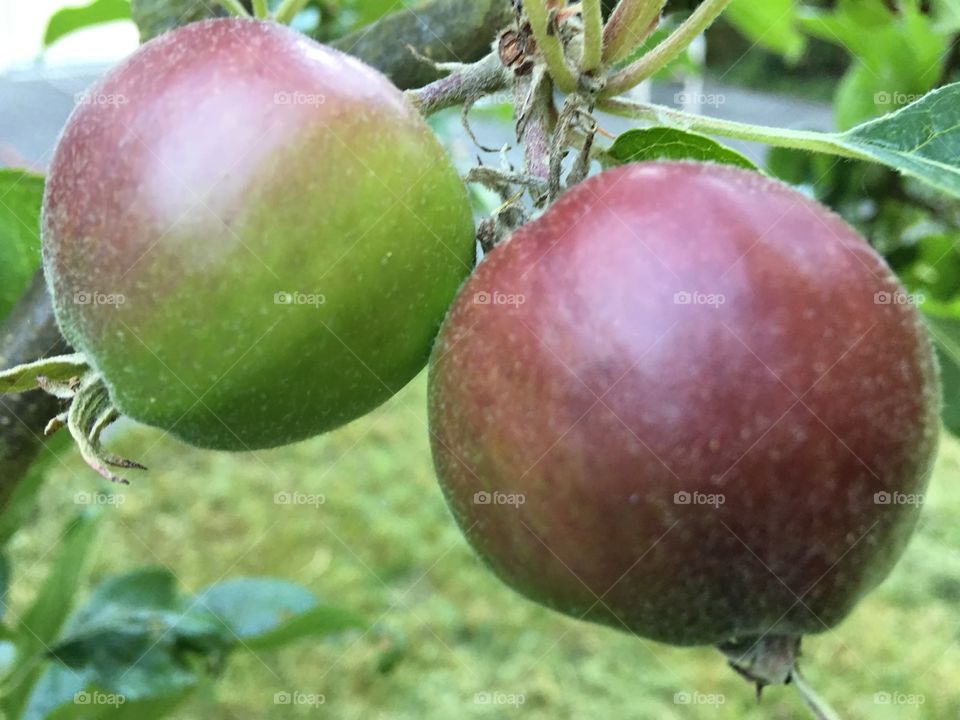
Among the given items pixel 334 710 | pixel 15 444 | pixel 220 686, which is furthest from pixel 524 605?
pixel 15 444

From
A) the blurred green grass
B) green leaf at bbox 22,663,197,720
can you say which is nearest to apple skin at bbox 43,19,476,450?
green leaf at bbox 22,663,197,720

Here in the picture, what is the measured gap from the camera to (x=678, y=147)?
55cm

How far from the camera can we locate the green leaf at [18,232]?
0.76m

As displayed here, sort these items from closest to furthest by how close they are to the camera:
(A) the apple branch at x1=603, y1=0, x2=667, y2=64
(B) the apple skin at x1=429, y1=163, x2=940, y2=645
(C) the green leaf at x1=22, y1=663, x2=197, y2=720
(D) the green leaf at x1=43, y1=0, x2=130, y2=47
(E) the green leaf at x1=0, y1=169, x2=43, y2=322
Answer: (B) the apple skin at x1=429, y1=163, x2=940, y2=645, (A) the apple branch at x1=603, y1=0, x2=667, y2=64, (E) the green leaf at x1=0, y1=169, x2=43, y2=322, (C) the green leaf at x1=22, y1=663, x2=197, y2=720, (D) the green leaf at x1=43, y1=0, x2=130, y2=47

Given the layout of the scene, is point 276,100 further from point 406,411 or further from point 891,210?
point 406,411

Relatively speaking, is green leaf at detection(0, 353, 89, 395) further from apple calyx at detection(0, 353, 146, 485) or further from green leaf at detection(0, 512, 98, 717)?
green leaf at detection(0, 512, 98, 717)

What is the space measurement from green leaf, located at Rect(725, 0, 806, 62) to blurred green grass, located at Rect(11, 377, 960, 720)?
2.92ft

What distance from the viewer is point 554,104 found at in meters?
0.58

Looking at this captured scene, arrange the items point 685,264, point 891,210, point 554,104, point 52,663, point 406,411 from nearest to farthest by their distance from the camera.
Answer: point 685,264 < point 554,104 < point 52,663 < point 891,210 < point 406,411

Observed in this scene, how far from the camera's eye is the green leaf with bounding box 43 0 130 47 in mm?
1164

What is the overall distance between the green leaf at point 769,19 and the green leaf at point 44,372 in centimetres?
92

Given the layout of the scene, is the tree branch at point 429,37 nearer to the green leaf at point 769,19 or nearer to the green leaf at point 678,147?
the green leaf at point 678,147

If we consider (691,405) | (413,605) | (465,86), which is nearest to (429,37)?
(465,86)

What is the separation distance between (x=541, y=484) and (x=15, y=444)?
1.80 feet
